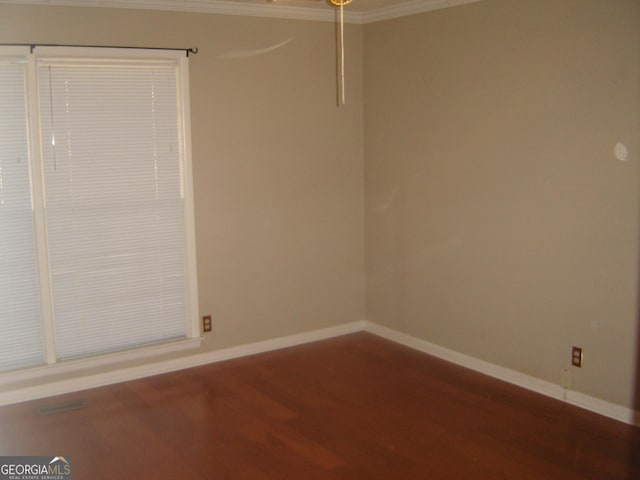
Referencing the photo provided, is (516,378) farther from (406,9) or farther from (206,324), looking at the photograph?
(406,9)

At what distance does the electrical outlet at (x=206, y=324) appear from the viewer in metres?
4.48

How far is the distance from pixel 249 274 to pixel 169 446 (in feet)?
5.19

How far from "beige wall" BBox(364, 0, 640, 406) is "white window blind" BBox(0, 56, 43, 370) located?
97.0 inches

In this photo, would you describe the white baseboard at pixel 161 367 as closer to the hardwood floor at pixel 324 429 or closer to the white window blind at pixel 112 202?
the hardwood floor at pixel 324 429

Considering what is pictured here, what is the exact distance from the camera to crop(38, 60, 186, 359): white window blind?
392 centimetres

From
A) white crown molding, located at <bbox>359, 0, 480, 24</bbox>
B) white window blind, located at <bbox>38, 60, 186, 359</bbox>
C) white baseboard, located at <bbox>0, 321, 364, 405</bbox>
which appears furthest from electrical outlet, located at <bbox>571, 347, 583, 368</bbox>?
white window blind, located at <bbox>38, 60, 186, 359</bbox>

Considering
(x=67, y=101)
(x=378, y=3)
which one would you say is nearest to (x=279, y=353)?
(x=67, y=101)

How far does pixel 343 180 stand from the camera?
197 inches

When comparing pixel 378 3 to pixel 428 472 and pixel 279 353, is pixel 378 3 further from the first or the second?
pixel 428 472

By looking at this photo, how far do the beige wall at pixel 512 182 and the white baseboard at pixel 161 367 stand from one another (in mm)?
538

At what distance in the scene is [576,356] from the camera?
3.66m

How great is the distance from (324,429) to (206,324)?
4.48 feet

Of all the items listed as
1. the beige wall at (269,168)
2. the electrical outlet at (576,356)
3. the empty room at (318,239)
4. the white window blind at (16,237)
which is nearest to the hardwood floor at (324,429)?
the empty room at (318,239)

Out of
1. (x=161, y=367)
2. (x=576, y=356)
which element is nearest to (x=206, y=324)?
(x=161, y=367)
